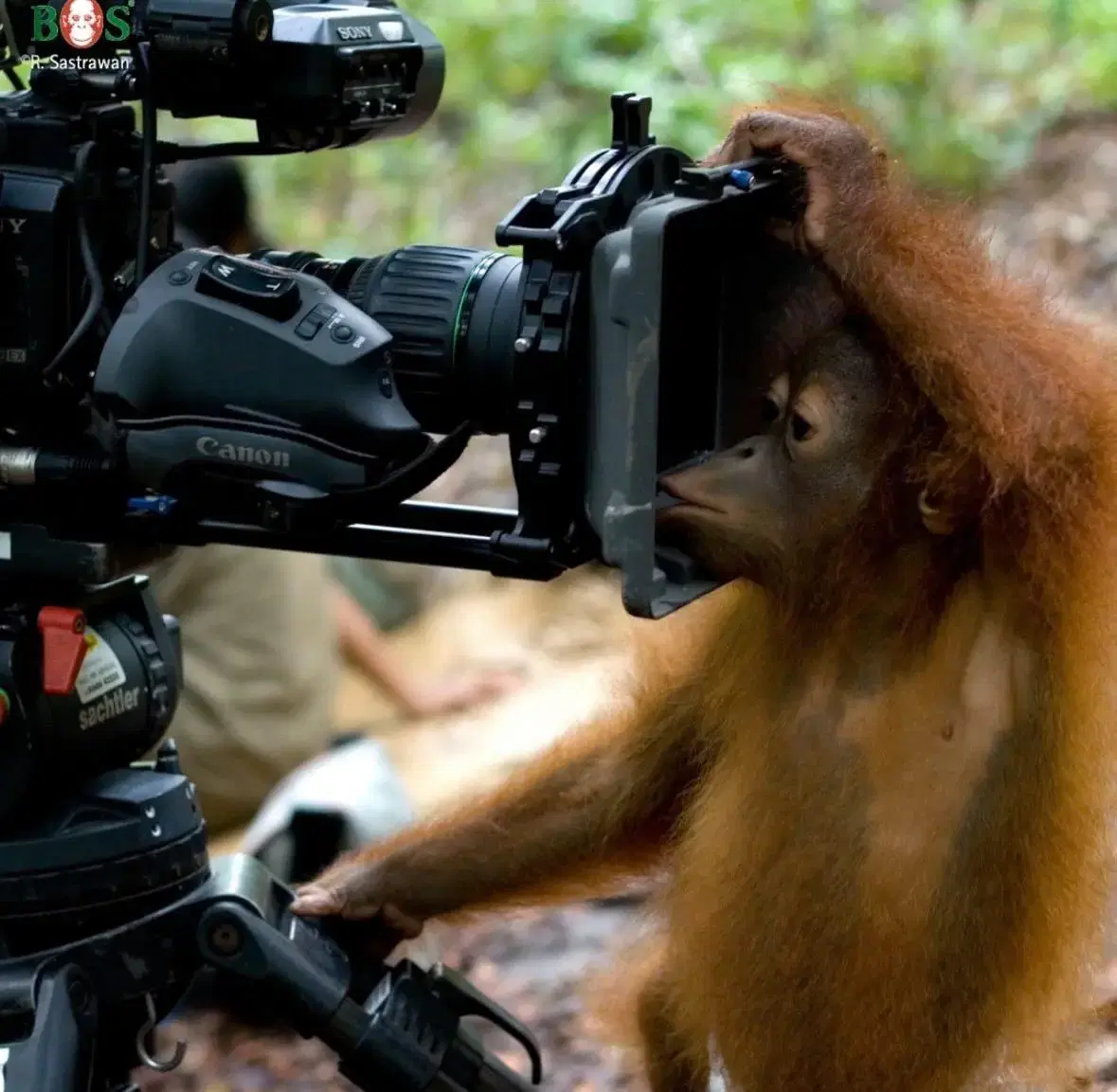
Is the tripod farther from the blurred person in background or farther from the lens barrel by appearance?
the blurred person in background

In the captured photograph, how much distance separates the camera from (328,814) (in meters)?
3.13

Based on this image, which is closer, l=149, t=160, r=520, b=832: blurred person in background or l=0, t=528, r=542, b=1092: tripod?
l=0, t=528, r=542, b=1092: tripod

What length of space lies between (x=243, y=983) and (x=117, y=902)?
135 millimetres

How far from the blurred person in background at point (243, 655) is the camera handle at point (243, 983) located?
6.31ft

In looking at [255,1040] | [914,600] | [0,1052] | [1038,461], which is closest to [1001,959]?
[914,600]

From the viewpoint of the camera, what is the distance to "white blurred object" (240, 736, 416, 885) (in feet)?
10.1

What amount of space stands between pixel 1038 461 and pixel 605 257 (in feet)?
1.35

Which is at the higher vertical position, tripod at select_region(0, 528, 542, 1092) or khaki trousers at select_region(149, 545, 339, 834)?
tripod at select_region(0, 528, 542, 1092)

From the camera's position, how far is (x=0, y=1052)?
1633 millimetres

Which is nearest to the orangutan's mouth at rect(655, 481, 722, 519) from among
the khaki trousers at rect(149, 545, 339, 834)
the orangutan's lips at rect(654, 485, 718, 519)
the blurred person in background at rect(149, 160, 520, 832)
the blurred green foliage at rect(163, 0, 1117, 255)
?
the orangutan's lips at rect(654, 485, 718, 519)

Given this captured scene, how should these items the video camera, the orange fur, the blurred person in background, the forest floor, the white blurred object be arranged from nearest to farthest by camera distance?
the video camera < the orange fur < the forest floor < the white blurred object < the blurred person in background

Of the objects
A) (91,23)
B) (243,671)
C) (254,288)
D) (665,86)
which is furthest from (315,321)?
(665,86)

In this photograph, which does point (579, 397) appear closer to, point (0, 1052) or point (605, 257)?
point (605, 257)

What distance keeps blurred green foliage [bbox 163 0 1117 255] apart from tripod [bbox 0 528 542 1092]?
2.93 metres
